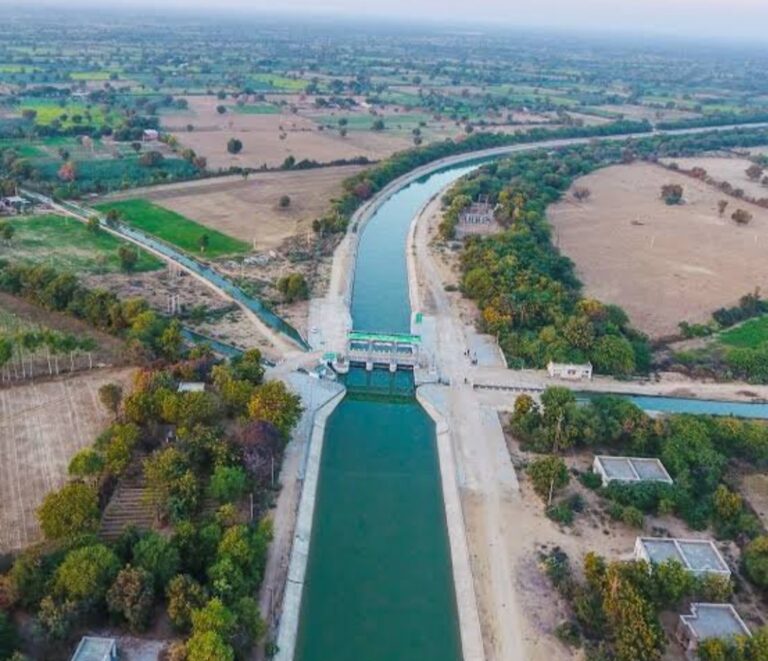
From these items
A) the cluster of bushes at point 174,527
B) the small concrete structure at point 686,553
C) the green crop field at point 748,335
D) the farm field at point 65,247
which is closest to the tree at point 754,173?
the green crop field at point 748,335

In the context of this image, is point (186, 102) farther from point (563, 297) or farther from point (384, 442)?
point (384, 442)

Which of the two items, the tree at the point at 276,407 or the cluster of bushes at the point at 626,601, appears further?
the tree at the point at 276,407

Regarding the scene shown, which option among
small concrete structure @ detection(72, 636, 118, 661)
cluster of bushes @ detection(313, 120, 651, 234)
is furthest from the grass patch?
small concrete structure @ detection(72, 636, 118, 661)

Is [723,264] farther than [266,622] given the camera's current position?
Yes

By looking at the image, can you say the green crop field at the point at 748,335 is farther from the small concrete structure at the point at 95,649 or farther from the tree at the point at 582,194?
the small concrete structure at the point at 95,649

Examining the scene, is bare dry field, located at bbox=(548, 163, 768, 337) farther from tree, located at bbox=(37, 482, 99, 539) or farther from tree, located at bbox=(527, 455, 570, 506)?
tree, located at bbox=(37, 482, 99, 539)

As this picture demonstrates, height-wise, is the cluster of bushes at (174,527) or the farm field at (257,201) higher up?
the cluster of bushes at (174,527)

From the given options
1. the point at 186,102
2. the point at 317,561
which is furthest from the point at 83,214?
the point at 186,102
